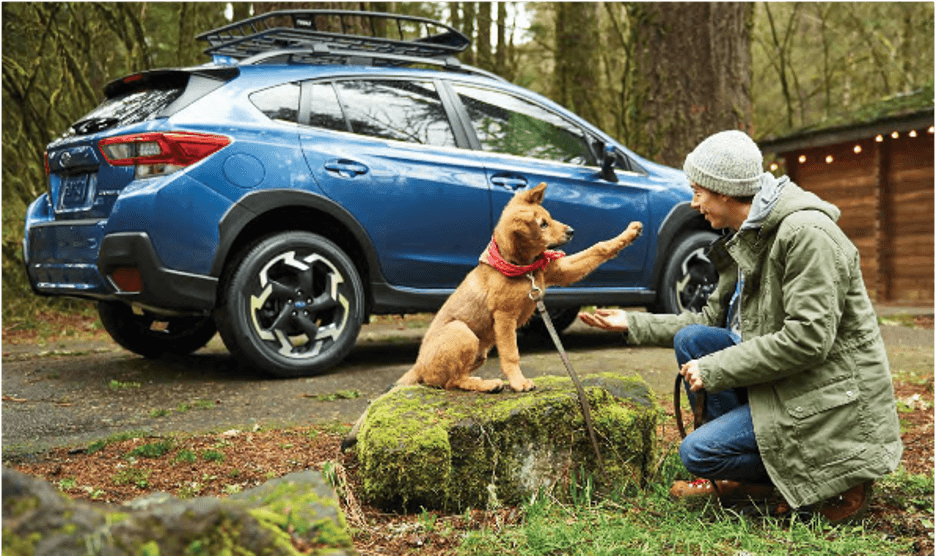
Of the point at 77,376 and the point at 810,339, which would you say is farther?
the point at 77,376

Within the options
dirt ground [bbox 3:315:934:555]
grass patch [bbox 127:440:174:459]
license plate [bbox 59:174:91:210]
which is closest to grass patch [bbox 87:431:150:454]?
dirt ground [bbox 3:315:934:555]

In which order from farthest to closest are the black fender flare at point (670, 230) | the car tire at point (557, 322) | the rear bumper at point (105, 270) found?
1. the car tire at point (557, 322)
2. the black fender flare at point (670, 230)
3. the rear bumper at point (105, 270)

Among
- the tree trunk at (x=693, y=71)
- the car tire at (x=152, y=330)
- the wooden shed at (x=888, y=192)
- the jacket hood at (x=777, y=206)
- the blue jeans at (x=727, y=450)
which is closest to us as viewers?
the jacket hood at (x=777, y=206)

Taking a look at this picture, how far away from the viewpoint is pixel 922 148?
13883 millimetres

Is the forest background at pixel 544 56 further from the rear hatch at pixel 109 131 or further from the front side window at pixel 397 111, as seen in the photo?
the rear hatch at pixel 109 131

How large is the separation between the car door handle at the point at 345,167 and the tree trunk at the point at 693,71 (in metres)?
5.05

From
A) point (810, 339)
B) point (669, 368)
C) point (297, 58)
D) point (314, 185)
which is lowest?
point (669, 368)

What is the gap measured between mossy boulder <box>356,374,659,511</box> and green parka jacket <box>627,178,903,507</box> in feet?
1.81

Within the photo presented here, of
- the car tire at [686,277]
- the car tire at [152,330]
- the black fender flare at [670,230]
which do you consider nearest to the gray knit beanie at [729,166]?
the black fender flare at [670,230]

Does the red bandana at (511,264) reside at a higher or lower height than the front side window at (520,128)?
lower

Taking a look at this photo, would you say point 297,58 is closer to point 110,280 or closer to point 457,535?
point 110,280

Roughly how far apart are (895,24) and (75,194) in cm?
2358

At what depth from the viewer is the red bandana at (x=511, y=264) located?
3.66m

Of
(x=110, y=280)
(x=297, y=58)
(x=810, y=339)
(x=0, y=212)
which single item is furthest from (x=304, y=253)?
(x=0, y=212)
